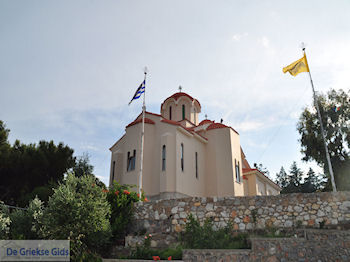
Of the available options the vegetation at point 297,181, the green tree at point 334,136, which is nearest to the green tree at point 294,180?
the vegetation at point 297,181

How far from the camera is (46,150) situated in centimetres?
2370

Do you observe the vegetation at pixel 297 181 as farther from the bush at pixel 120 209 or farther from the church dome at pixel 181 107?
the bush at pixel 120 209

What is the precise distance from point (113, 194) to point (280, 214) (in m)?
6.76

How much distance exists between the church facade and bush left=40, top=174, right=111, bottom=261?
8994 millimetres

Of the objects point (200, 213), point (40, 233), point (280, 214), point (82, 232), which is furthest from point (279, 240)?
point (40, 233)

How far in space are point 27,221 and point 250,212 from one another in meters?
8.83

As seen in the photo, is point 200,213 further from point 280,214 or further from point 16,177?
point 16,177

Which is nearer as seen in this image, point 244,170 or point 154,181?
point 154,181

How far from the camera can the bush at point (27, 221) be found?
11.2 meters

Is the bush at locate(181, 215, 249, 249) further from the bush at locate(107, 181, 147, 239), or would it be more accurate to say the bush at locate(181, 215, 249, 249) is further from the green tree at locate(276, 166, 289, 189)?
the green tree at locate(276, 166, 289, 189)

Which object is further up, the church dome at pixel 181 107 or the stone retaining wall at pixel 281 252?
the church dome at pixel 181 107

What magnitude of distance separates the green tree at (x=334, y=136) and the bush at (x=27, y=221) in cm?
2246

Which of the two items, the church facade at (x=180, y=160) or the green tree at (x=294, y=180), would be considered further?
the green tree at (x=294, y=180)

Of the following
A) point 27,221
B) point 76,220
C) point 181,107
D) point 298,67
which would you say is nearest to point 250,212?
point 76,220
